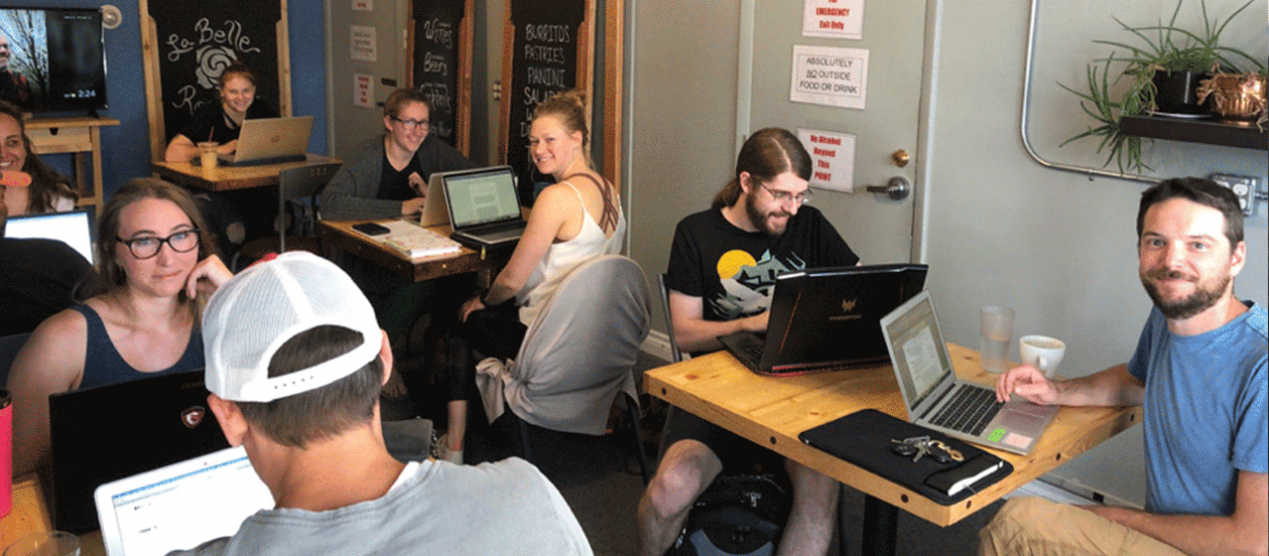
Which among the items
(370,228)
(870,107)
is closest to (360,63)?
(370,228)

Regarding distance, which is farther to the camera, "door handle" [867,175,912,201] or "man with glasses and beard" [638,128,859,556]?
"door handle" [867,175,912,201]

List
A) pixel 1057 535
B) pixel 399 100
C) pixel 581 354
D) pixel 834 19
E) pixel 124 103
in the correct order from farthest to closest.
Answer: pixel 124 103 < pixel 399 100 < pixel 834 19 < pixel 581 354 < pixel 1057 535

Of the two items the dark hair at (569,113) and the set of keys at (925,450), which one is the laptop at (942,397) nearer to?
the set of keys at (925,450)

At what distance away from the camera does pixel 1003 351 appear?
267 cm

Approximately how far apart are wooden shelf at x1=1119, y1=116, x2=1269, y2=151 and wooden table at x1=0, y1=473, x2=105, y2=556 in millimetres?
2589

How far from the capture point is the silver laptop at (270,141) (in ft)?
17.5

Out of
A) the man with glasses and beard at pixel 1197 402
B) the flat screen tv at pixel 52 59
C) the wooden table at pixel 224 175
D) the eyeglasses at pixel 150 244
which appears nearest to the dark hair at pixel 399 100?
the wooden table at pixel 224 175

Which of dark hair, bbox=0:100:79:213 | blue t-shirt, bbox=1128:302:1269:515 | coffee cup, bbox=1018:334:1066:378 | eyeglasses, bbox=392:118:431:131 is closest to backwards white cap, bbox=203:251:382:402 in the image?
blue t-shirt, bbox=1128:302:1269:515

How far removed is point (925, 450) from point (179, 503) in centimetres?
134

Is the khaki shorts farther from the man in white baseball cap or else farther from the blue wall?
the blue wall

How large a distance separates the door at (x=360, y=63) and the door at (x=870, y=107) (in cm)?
310

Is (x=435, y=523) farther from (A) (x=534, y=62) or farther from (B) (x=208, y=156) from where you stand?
(B) (x=208, y=156)

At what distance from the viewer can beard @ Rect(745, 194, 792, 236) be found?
2.94 meters

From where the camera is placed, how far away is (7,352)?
2438 millimetres
